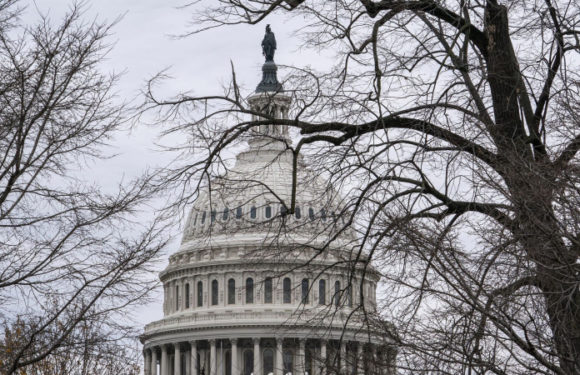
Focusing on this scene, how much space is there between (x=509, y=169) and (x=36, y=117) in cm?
628

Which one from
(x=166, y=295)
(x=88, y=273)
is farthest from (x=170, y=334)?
(x=88, y=273)

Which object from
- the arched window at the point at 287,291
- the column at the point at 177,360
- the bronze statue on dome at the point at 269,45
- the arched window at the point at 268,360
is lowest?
the arched window at the point at 287,291

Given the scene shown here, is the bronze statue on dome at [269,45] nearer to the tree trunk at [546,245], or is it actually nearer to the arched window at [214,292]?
the arched window at [214,292]

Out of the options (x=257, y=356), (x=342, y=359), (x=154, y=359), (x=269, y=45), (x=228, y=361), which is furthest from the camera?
(x=269, y=45)

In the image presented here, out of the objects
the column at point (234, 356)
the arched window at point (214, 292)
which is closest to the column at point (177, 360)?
the arched window at point (214, 292)

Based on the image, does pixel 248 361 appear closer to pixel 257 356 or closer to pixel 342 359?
pixel 257 356

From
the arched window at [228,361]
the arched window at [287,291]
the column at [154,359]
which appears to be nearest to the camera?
the arched window at [287,291]

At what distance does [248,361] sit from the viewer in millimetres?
133875

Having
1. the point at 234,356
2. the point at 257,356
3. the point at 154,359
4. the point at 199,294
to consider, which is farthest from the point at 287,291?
the point at 154,359

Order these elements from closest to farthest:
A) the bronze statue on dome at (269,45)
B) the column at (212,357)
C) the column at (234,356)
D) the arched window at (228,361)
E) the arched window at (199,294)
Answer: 1. the column at (234,356)
2. the column at (212,357)
3. the arched window at (228,361)
4. the arched window at (199,294)
5. the bronze statue on dome at (269,45)

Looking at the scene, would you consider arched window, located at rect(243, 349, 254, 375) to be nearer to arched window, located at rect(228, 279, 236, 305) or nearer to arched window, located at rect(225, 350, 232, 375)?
arched window, located at rect(225, 350, 232, 375)

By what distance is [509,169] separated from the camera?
12164 millimetres

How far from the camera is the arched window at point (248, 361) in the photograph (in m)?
133

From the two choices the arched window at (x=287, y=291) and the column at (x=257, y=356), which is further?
the column at (x=257, y=356)
